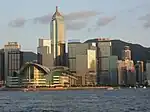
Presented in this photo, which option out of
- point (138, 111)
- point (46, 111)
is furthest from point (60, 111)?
point (138, 111)

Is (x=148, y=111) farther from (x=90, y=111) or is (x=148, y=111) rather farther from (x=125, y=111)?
(x=90, y=111)

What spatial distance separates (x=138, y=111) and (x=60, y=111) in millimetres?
10929

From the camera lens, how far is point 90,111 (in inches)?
2660

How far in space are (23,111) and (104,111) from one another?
11.9 meters

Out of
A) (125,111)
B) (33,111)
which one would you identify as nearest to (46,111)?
(33,111)

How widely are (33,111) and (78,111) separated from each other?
21.5 feet

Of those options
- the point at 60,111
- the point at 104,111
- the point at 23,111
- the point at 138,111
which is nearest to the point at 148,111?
the point at 138,111

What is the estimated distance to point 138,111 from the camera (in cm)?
6675

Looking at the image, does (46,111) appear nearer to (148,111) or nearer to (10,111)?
(10,111)

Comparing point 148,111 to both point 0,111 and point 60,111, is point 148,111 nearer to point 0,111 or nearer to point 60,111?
point 60,111

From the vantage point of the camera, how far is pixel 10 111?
7000 cm

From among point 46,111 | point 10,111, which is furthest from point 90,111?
point 10,111

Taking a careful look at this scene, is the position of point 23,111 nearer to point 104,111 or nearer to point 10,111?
point 10,111

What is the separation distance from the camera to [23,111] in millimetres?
69875
